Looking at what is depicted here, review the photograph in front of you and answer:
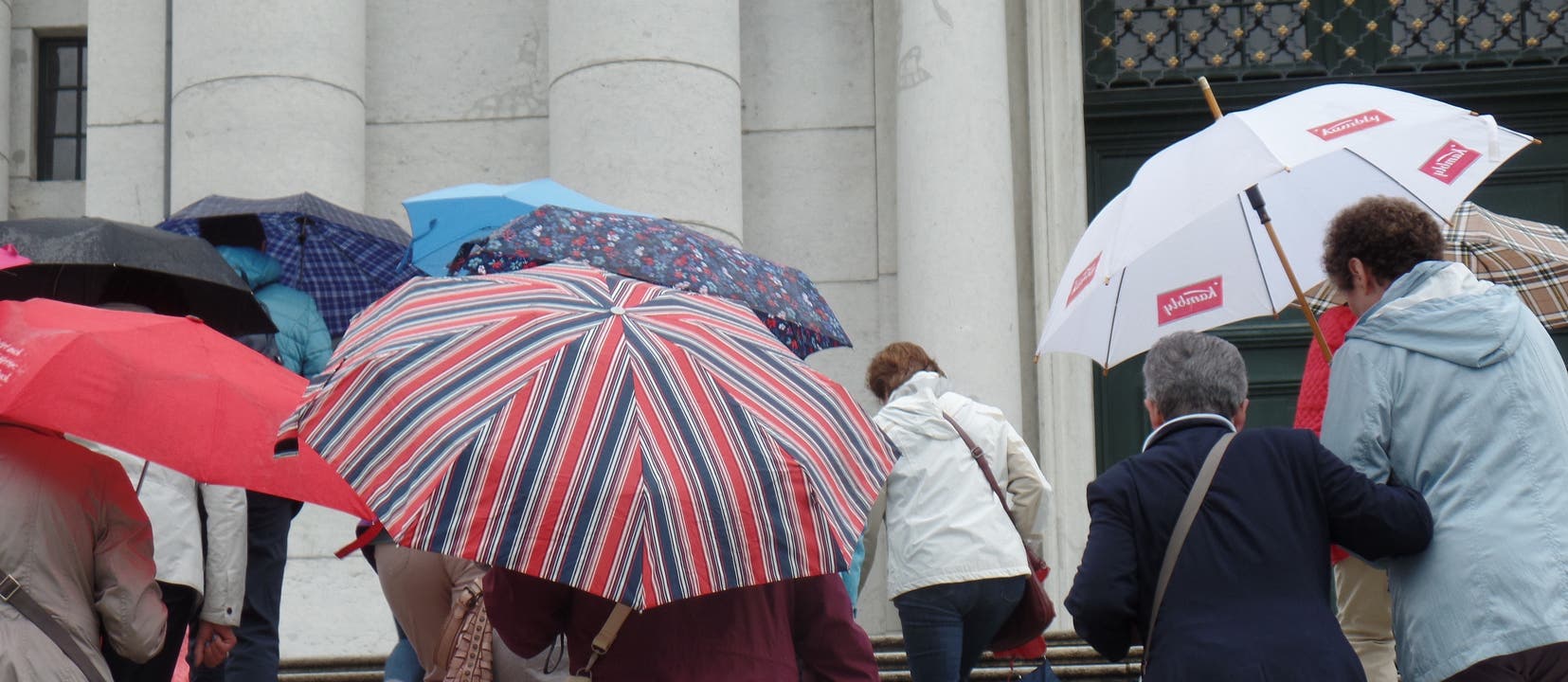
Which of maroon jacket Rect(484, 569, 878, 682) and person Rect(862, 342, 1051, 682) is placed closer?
maroon jacket Rect(484, 569, 878, 682)

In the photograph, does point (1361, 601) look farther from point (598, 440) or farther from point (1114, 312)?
point (598, 440)

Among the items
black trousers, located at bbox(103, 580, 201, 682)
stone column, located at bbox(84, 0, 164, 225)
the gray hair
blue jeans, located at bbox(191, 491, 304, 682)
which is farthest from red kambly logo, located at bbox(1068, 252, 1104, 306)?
stone column, located at bbox(84, 0, 164, 225)

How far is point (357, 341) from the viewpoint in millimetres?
3938

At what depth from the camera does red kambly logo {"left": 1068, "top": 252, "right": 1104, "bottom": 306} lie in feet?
16.8

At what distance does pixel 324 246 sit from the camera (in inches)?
305

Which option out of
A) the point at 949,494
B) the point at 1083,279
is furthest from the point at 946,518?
the point at 1083,279

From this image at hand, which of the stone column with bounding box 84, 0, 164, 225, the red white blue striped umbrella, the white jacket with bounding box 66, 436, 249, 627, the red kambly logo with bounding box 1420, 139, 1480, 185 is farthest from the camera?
the stone column with bounding box 84, 0, 164, 225

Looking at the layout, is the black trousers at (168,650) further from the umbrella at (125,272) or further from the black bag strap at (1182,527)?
the black bag strap at (1182,527)

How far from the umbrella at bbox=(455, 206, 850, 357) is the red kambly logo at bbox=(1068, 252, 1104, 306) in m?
0.74

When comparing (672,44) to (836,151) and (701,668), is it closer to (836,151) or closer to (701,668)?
(836,151)

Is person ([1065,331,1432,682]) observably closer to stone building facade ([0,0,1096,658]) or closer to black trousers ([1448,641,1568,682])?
black trousers ([1448,641,1568,682])

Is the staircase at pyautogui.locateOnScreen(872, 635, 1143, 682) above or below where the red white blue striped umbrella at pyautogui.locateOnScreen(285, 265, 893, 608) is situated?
below

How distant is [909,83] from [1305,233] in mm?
3904

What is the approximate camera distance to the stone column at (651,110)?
9.27 metres
